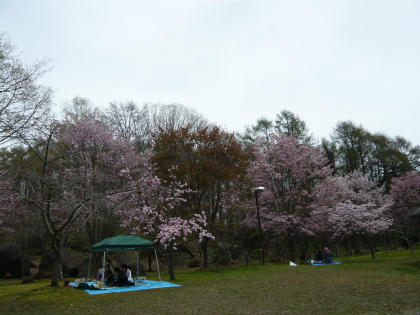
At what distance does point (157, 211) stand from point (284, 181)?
1029 centimetres

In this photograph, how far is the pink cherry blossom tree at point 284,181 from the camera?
22562mm

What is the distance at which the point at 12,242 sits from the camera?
75.5 ft

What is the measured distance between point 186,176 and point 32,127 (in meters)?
10.0

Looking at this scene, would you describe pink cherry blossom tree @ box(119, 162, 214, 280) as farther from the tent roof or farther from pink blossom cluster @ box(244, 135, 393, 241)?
pink blossom cluster @ box(244, 135, 393, 241)

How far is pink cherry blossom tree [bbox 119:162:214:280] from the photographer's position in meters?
15.6

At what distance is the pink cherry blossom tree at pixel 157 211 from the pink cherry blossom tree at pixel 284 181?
6411 millimetres

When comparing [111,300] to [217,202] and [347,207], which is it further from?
[347,207]

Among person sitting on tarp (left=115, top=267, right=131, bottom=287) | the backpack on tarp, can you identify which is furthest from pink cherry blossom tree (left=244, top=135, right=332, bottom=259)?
the backpack on tarp

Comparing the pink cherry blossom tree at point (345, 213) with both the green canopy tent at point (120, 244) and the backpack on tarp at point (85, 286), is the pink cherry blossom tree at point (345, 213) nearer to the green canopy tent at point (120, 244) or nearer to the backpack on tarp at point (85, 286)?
the green canopy tent at point (120, 244)

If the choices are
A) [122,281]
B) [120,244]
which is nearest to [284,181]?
[120,244]

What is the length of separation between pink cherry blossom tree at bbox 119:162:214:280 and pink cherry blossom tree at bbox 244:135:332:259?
6411 mm

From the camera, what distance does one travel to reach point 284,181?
23.2 m

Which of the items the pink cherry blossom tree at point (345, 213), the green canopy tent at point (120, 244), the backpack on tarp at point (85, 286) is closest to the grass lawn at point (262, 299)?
the backpack on tarp at point (85, 286)

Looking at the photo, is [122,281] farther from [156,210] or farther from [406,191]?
[406,191]
